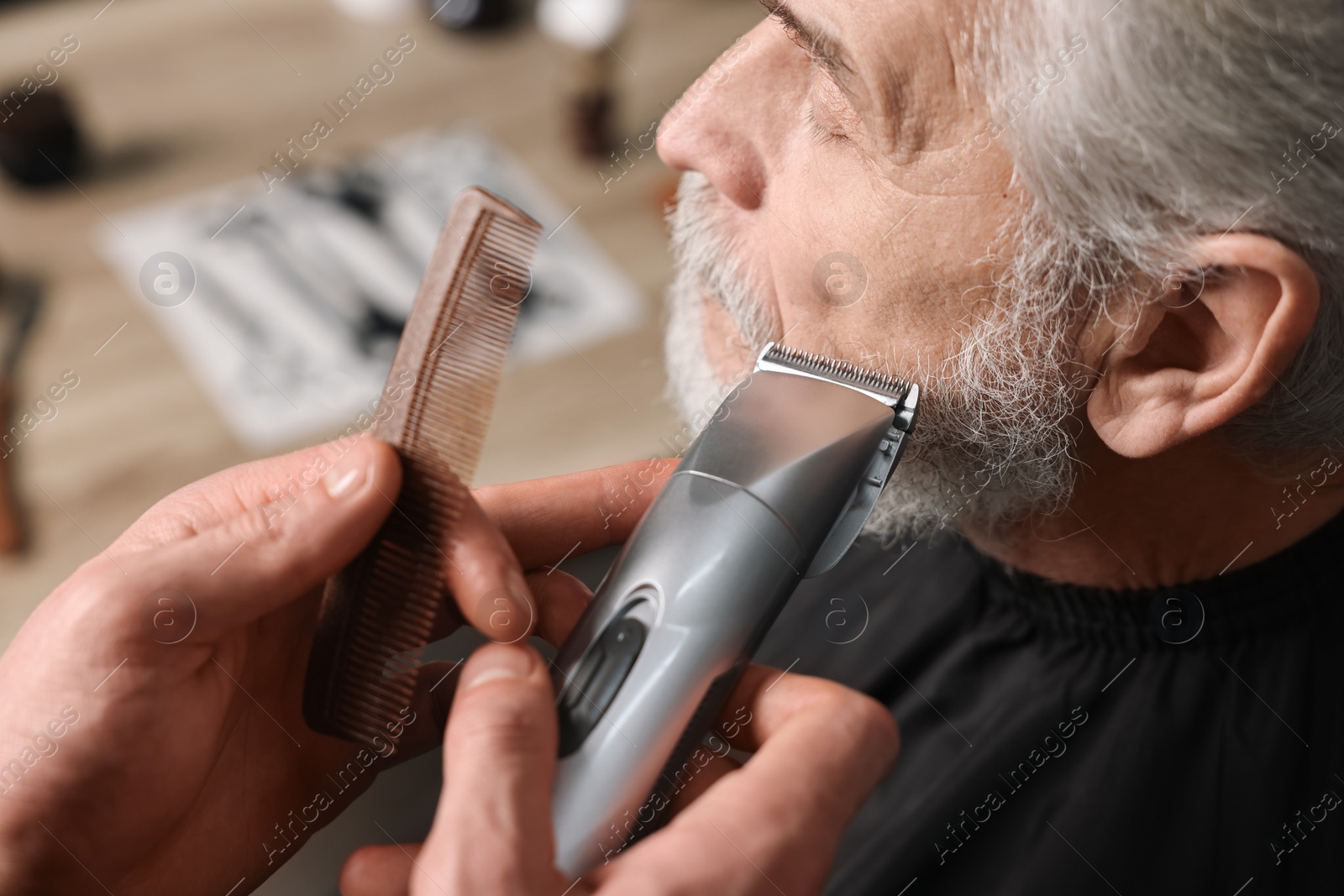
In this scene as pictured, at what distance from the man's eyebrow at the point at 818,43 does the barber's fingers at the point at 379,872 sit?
42 cm

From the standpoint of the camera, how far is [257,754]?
554mm

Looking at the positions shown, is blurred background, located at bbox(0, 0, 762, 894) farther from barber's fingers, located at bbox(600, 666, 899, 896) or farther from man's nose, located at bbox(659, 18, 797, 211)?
barber's fingers, located at bbox(600, 666, 899, 896)

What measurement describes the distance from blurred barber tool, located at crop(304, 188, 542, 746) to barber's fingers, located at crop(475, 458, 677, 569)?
0.13 metres

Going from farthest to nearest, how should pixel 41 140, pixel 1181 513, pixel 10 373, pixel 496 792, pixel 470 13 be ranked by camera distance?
1. pixel 470 13
2. pixel 41 140
3. pixel 10 373
4. pixel 1181 513
5. pixel 496 792

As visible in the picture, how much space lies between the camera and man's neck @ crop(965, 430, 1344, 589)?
622 millimetres

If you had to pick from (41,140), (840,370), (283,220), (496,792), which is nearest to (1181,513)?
(840,370)

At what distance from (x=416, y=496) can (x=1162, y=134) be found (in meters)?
0.36

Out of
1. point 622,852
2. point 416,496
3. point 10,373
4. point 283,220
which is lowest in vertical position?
point 10,373

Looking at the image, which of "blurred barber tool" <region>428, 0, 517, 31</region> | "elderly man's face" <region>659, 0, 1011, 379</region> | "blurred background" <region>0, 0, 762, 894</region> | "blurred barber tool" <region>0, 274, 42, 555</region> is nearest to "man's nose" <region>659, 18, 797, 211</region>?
"elderly man's face" <region>659, 0, 1011, 379</region>

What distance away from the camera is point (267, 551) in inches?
18.3

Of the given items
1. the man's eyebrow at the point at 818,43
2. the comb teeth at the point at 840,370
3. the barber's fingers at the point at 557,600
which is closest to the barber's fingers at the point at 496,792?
the barber's fingers at the point at 557,600

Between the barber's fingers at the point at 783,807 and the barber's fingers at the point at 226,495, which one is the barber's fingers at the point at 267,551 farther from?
the barber's fingers at the point at 783,807

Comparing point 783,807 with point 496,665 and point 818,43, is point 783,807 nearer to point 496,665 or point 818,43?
point 496,665

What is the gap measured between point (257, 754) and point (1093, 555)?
498mm
